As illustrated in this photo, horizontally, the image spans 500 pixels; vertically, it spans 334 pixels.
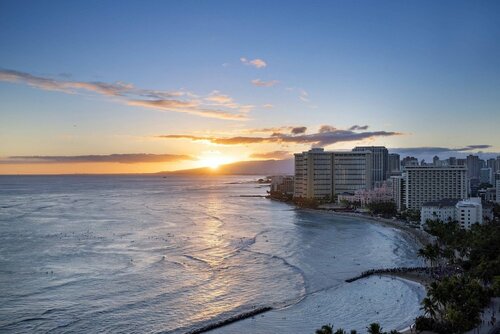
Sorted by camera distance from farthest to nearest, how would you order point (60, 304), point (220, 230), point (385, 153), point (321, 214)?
point (385, 153) → point (321, 214) → point (220, 230) → point (60, 304)

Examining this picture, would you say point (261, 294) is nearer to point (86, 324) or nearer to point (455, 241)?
point (86, 324)

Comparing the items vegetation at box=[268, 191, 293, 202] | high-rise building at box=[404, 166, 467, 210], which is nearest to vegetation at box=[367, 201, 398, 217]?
high-rise building at box=[404, 166, 467, 210]

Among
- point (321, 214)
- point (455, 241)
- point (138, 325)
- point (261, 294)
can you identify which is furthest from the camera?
point (321, 214)

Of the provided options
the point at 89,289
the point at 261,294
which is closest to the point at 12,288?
the point at 89,289

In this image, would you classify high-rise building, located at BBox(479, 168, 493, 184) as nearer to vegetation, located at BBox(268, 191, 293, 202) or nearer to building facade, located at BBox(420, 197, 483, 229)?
vegetation, located at BBox(268, 191, 293, 202)

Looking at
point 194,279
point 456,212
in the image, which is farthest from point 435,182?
point 194,279
